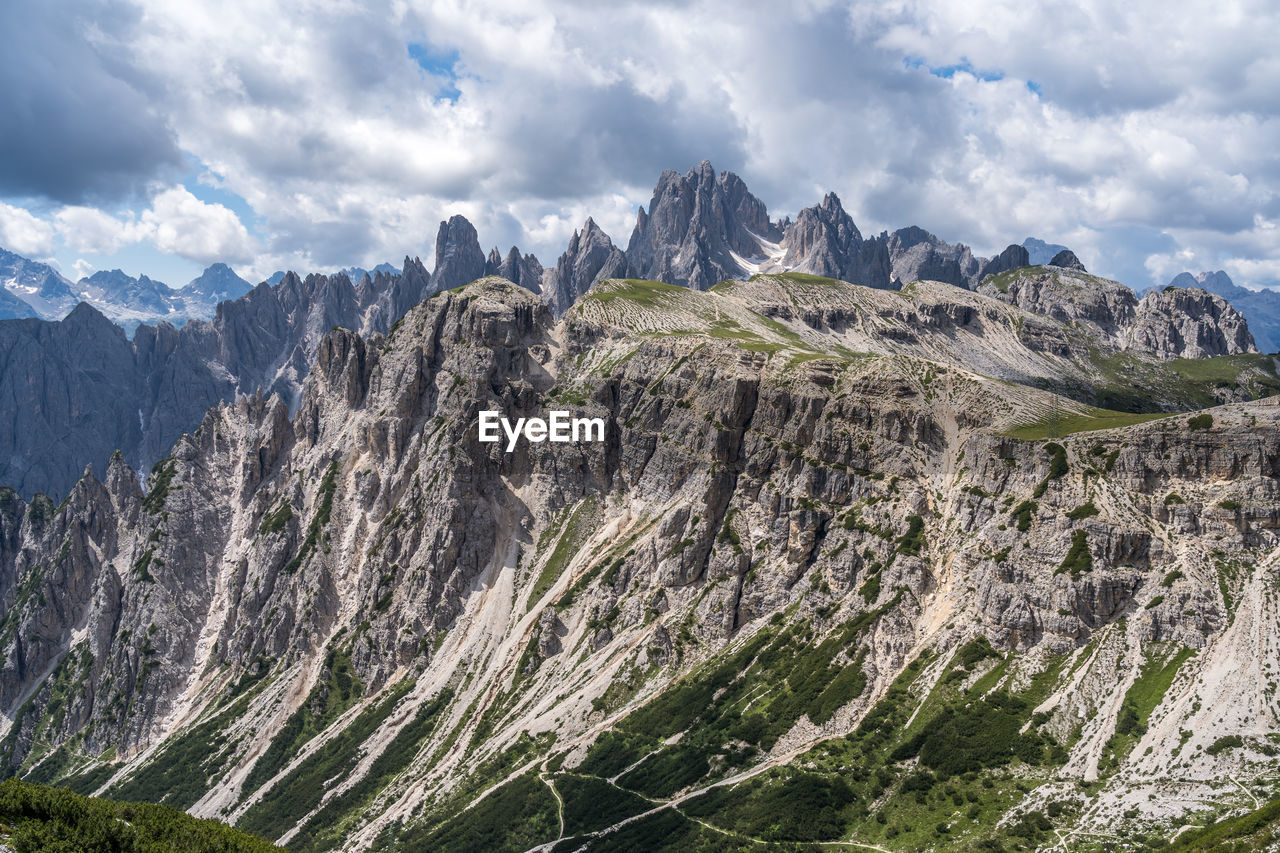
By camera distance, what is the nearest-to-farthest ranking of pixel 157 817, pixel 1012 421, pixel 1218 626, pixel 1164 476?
1. pixel 157 817
2. pixel 1218 626
3. pixel 1164 476
4. pixel 1012 421

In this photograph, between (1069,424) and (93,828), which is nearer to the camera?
(93,828)

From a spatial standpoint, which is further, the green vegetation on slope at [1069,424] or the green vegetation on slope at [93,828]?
the green vegetation on slope at [1069,424]

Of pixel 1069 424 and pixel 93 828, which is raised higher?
pixel 1069 424

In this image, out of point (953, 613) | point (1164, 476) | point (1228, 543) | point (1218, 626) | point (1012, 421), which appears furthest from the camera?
point (1012, 421)

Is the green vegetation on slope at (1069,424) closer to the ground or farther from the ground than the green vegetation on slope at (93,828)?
farther from the ground

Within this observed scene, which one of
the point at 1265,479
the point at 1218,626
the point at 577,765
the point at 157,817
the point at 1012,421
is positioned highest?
the point at 1012,421

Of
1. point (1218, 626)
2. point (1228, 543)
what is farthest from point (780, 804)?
point (1228, 543)

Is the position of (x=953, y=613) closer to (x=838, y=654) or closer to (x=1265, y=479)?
(x=838, y=654)

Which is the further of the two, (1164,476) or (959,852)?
(1164,476)

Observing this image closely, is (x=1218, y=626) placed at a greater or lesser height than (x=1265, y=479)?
lesser

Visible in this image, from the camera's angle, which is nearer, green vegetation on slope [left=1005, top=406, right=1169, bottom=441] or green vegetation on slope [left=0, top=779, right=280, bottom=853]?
green vegetation on slope [left=0, top=779, right=280, bottom=853]

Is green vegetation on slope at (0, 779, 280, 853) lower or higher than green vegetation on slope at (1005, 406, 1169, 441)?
lower
